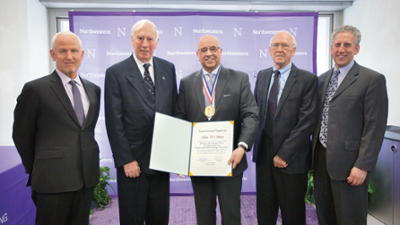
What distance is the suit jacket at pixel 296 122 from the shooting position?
207 centimetres

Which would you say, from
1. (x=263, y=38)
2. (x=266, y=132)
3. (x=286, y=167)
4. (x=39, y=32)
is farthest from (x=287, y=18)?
(x=39, y=32)

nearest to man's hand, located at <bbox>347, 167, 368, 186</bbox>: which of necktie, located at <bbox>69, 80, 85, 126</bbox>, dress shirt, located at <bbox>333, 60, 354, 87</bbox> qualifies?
dress shirt, located at <bbox>333, 60, 354, 87</bbox>

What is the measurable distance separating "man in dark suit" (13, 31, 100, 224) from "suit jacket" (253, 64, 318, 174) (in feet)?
5.03

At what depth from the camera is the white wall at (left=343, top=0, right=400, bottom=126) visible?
341 cm

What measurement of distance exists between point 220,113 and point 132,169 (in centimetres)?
81

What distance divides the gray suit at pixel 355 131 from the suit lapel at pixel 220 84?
3.00 feet

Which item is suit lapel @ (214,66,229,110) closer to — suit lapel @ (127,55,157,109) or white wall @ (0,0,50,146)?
suit lapel @ (127,55,157,109)

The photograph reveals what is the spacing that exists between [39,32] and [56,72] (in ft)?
10.3

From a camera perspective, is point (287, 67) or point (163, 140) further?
point (287, 67)

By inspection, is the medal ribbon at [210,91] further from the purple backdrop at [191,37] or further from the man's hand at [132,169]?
the purple backdrop at [191,37]

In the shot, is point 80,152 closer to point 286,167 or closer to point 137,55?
point 137,55

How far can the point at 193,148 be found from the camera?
1.86 meters

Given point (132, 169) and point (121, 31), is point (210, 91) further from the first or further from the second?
point (121, 31)

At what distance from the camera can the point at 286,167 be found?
2111mm
